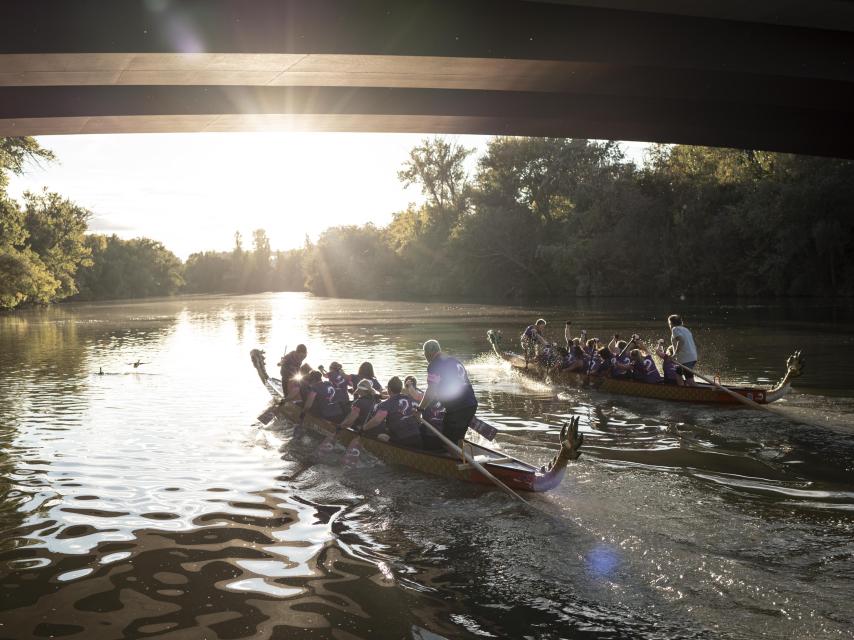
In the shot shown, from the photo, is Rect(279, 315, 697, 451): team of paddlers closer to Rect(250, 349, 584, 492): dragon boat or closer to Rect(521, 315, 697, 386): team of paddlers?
Rect(521, 315, 697, 386): team of paddlers

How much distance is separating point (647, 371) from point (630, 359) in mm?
796

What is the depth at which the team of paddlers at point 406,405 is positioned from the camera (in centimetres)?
1150

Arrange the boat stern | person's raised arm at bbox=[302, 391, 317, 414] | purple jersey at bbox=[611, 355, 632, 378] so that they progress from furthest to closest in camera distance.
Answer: purple jersey at bbox=[611, 355, 632, 378], person's raised arm at bbox=[302, 391, 317, 414], the boat stern

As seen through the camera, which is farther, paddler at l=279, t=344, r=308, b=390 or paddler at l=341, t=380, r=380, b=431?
paddler at l=279, t=344, r=308, b=390

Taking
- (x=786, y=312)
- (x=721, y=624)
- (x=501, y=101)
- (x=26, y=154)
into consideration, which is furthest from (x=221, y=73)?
(x=26, y=154)

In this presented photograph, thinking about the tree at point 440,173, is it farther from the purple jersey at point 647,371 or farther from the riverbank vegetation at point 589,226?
the purple jersey at point 647,371

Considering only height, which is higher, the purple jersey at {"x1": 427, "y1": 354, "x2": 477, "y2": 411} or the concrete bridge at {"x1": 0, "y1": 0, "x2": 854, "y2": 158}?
the concrete bridge at {"x1": 0, "y1": 0, "x2": 854, "y2": 158}

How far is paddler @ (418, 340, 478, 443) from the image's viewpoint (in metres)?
11.4

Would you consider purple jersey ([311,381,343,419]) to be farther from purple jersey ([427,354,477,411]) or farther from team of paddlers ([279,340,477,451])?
purple jersey ([427,354,477,411])

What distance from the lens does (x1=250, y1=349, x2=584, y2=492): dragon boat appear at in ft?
32.1

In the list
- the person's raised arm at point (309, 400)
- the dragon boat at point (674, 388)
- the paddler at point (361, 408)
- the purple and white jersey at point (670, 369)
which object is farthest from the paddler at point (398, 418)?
the purple and white jersey at point (670, 369)

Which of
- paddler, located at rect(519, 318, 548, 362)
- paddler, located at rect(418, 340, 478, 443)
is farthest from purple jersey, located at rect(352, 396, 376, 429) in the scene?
paddler, located at rect(519, 318, 548, 362)

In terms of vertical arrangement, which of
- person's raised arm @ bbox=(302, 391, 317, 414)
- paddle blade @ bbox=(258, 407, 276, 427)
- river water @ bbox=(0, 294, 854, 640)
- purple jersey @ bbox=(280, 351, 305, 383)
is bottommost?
river water @ bbox=(0, 294, 854, 640)

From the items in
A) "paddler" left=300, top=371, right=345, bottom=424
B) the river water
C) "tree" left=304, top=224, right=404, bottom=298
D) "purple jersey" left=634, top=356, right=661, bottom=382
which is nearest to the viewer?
the river water
